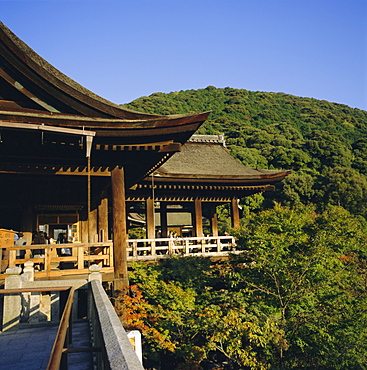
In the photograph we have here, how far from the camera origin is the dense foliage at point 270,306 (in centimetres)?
989

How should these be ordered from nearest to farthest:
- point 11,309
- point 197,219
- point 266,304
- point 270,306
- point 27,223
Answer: point 11,309 → point 270,306 → point 266,304 → point 27,223 → point 197,219

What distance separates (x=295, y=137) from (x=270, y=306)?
61.5m

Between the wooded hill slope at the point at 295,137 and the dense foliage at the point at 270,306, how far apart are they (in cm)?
1873

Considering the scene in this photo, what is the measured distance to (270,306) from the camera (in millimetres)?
11148

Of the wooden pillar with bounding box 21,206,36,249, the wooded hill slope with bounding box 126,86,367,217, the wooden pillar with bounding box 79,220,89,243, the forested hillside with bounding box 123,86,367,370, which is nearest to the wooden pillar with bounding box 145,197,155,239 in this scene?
the wooden pillar with bounding box 79,220,89,243

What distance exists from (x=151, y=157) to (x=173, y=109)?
8396cm

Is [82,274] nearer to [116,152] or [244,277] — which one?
[116,152]

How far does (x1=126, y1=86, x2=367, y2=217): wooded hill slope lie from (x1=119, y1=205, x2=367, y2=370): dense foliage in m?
18.7

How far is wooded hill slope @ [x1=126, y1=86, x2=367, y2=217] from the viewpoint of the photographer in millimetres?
46500

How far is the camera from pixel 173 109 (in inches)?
3647

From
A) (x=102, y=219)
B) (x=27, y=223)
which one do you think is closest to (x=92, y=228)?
(x=102, y=219)

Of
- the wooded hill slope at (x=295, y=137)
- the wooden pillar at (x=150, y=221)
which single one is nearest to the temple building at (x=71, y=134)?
the wooden pillar at (x=150, y=221)

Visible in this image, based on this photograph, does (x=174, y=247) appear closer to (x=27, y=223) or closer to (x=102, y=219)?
(x=102, y=219)

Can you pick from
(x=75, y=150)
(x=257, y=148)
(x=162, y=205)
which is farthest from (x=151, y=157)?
(x=257, y=148)
